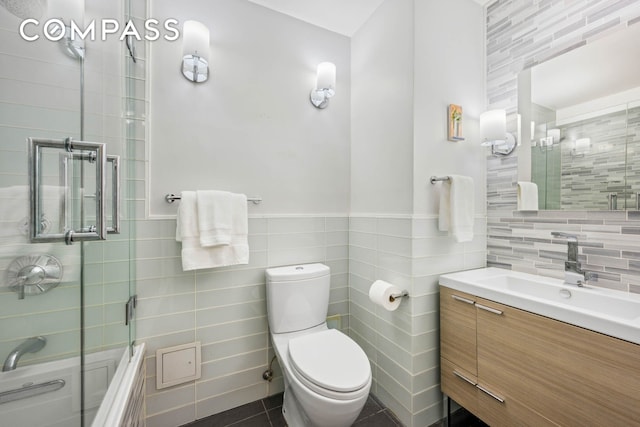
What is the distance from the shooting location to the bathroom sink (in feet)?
2.72

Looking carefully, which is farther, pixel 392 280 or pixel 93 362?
pixel 392 280

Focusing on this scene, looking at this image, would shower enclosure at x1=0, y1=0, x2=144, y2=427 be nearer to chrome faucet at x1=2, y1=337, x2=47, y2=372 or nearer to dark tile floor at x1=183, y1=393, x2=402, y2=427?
chrome faucet at x1=2, y1=337, x2=47, y2=372

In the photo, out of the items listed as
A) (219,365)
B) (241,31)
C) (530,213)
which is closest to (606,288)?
(530,213)

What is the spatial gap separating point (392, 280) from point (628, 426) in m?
0.92

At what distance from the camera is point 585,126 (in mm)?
1234

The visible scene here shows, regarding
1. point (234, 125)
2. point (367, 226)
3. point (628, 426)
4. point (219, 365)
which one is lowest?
point (219, 365)

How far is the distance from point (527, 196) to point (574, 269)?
0.43 m

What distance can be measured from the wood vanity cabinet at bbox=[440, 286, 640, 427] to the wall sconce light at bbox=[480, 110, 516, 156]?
0.89 meters

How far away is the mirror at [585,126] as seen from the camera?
3.62ft

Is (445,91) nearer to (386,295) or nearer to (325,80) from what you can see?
(325,80)

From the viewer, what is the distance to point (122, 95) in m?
1.21

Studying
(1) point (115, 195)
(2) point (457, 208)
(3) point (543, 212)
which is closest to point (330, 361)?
(2) point (457, 208)

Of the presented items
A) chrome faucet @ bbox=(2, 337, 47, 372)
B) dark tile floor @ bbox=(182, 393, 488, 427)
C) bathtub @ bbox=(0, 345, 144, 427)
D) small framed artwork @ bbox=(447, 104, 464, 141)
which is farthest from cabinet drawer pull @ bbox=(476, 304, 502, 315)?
chrome faucet @ bbox=(2, 337, 47, 372)

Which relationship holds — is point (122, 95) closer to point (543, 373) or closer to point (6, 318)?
point (6, 318)
